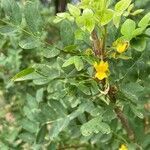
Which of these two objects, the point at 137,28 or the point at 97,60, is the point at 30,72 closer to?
the point at 97,60

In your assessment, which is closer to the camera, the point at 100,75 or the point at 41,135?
the point at 100,75

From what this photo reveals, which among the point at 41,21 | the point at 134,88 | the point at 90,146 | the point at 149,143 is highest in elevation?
the point at 41,21

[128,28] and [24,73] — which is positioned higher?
[128,28]

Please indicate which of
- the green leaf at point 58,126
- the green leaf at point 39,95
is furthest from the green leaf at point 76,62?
the green leaf at point 39,95

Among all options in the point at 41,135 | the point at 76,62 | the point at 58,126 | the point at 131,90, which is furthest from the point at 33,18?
the point at 41,135

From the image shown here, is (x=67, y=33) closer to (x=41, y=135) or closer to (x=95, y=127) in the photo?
(x=95, y=127)

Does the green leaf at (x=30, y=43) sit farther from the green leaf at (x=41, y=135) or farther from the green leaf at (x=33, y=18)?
the green leaf at (x=41, y=135)

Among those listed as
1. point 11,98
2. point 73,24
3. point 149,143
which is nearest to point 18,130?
point 11,98
